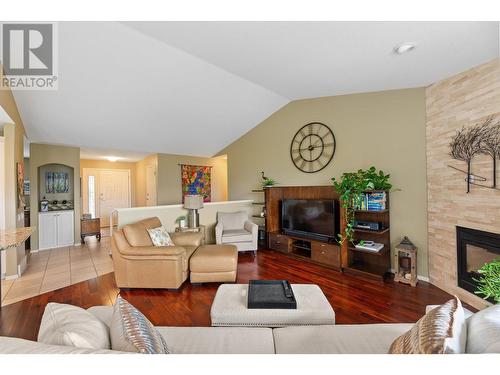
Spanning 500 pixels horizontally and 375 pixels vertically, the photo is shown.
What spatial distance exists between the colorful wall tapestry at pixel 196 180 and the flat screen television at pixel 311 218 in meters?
2.90

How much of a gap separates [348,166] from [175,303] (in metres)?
3.12

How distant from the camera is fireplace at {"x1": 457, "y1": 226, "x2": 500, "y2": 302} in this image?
221 cm

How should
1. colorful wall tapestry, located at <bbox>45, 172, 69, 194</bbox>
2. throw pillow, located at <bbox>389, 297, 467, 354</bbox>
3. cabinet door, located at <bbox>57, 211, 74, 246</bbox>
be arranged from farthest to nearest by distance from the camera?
→ 1. colorful wall tapestry, located at <bbox>45, 172, 69, 194</bbox>
2. cabinet door, located at <bbox>57, 211, 74, 246</bbox>
3. throw pillow, located at <bbox>389, 297, 467, 354</bbox>

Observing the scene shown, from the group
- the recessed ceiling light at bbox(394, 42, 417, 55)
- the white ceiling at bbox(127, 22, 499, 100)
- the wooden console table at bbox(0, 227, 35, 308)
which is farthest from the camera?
the recessed ceiling light at bbox(394, 42, 417, 55)

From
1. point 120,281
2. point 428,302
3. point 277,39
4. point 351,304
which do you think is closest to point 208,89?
point 277,39

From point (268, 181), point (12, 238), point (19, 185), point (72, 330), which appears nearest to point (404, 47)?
point (268, 181)

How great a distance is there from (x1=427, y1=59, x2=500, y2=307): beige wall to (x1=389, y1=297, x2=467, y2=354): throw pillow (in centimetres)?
205

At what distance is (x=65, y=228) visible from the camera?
188 inches

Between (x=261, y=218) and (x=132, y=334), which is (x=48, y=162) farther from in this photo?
(x=132, y=334)

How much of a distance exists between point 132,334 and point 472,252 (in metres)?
3.26

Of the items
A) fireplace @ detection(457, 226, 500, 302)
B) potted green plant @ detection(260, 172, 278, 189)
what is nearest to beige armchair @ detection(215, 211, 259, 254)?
potted green plant @ detection(260, 172, 278, 189)

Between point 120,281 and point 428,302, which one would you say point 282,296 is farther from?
point 120,281

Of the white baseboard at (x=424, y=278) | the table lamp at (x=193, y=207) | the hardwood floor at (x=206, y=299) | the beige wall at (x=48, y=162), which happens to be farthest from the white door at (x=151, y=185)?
the white baseboard at (x=424, y=278)

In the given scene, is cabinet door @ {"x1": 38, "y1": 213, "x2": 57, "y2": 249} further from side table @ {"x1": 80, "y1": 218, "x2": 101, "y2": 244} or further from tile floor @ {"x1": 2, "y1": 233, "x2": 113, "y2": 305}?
side table @ {"x1": 80, "y1": 218, "x2": 101, "y2": 244}
